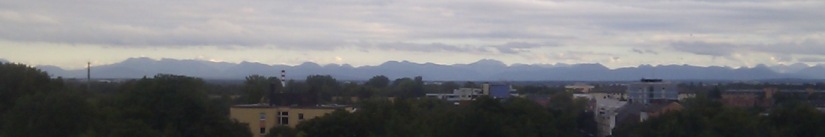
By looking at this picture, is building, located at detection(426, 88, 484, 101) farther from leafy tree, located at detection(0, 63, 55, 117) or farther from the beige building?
leafy tree, located at detection(0, 63, 55, 117)

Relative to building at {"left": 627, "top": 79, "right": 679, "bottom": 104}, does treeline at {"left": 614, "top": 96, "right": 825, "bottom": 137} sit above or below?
below

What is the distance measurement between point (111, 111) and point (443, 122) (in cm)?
1091

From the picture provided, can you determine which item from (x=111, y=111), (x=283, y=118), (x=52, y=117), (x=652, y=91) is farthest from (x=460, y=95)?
(x=52, y=117)

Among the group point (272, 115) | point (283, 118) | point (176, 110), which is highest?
point (176, 110)

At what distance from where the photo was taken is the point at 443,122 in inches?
1485

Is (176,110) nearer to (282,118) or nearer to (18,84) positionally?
(18,84)

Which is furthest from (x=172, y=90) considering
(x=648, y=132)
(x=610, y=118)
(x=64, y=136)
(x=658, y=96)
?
(x=658, y=96)

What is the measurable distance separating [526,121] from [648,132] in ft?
13.3

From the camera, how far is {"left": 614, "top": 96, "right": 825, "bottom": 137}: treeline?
36719 millimetres

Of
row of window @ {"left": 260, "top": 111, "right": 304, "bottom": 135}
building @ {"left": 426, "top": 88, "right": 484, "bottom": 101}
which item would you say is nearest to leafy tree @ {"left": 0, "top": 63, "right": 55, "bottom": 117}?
row of window @ {"left": 260, "top": 111, "right": 304, "bottom": 135}

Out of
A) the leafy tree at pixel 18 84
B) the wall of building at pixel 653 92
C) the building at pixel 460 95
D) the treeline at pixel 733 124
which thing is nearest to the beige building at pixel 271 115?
the leafy tree at pixel 18 84

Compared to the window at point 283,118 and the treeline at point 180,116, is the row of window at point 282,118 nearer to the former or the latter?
the window at point 283,118

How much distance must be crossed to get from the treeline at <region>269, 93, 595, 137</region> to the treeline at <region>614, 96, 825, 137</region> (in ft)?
12.7

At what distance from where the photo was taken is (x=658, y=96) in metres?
91.4
